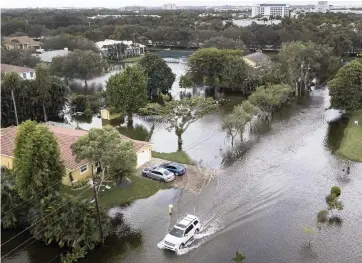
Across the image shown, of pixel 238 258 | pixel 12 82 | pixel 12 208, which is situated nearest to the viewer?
pixel 238 258

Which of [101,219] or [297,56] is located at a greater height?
[297,56]

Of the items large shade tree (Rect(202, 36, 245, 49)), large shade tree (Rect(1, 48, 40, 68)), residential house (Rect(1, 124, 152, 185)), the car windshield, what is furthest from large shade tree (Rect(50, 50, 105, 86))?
the car windshield

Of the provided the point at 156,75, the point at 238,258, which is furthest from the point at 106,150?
the point at 156,75

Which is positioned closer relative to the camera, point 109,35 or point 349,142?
point 349,142

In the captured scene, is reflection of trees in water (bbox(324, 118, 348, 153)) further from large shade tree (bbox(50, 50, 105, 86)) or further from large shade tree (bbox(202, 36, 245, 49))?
large shade tree (bbox(202, 36, 245, 49))

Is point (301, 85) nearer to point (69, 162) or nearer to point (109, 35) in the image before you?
point (69, 162)

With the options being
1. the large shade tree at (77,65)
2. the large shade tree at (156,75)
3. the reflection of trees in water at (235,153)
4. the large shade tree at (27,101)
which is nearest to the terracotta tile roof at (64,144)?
the reflection of trees in water at (235,153)

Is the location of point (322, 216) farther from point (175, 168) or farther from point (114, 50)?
point (114, 50)

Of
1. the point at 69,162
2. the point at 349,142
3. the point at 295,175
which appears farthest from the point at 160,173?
the point at 349,142
